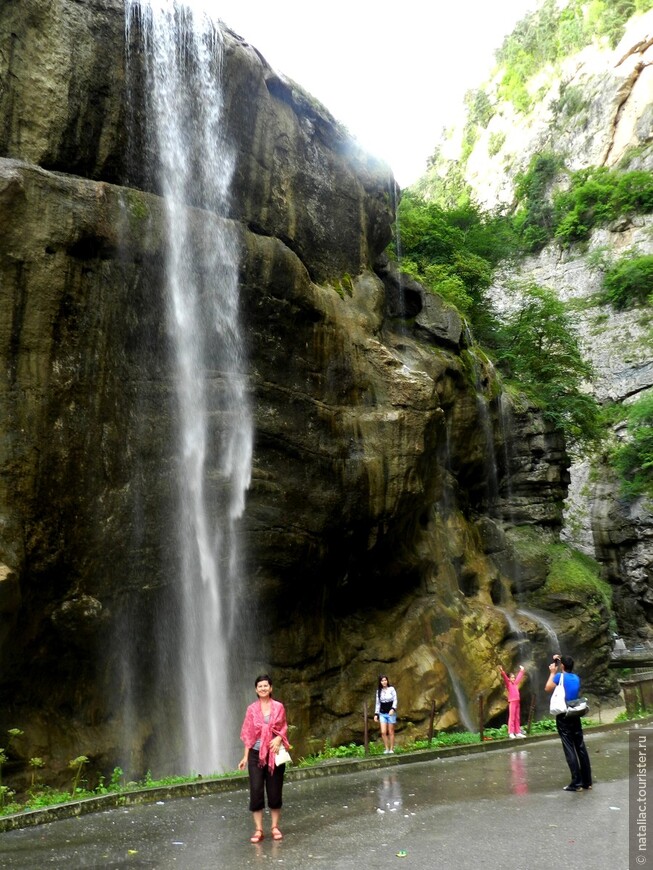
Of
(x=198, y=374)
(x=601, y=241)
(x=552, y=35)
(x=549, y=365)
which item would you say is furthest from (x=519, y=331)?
(x=552, y=35)

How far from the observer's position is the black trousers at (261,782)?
23.1 ft

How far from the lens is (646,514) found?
118 ft

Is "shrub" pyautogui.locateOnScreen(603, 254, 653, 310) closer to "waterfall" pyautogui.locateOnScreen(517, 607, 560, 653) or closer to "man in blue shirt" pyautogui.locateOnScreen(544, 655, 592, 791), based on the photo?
"waterfall" pyautogui.locateOnScreen(517, 607, 560, 653)

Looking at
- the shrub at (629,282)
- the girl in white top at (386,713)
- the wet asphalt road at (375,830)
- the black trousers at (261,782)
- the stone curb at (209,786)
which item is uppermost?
the shrub at (629,282)

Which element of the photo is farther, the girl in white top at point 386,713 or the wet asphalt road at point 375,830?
the girl in white top at point 386,713

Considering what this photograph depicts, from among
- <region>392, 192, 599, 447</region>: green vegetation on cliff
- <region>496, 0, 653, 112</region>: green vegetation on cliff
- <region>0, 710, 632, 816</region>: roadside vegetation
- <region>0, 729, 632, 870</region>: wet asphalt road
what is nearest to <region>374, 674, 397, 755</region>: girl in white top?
<region>0, 710, 632, 816</region>: roadside vegetation

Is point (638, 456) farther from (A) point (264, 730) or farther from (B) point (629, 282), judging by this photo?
(A) point (264, 730)

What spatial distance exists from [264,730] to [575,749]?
398 cm

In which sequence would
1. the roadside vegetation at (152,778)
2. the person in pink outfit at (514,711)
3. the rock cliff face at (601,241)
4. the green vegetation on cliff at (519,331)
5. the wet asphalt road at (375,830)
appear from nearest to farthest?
the wet asphalt road at (375,830), the roadside vegetation at (152,778), the person in pink outfit at (514,711), the green vegetation on cliff at (519,331), the rock cliff face at (601,241)

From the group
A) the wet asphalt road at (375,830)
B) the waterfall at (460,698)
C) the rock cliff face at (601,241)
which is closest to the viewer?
the wet asphalt road at (375,830)

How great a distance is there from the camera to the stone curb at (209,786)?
27.1 ft

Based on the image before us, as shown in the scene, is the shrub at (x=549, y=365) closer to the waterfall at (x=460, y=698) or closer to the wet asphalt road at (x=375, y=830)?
the waterfall at (x=460, y=698)

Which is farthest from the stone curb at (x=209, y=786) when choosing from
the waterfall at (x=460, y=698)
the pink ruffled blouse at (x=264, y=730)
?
the waterfall at (x=460, y=698)

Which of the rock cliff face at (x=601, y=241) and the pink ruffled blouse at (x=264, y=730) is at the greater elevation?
the rock cliff face at (x=601, y=241)
